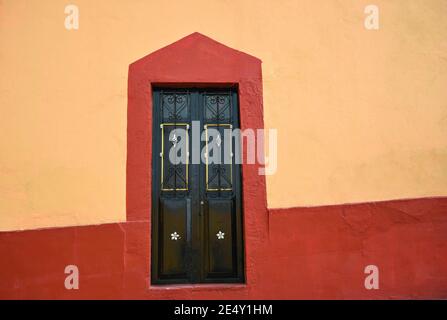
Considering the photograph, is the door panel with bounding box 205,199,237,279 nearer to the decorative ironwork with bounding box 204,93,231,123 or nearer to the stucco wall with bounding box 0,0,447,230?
the stucco wall with bounding box 0,0,447,230

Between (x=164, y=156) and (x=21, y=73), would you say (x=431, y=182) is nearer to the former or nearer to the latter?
(x=164, y=156)

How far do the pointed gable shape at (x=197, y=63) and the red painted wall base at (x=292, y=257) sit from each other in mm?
1493

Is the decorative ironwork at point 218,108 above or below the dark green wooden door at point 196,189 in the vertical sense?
above

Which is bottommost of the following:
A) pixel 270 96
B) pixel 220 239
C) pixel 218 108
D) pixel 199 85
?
pixel 220 239

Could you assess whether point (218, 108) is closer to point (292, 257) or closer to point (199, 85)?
point (199, 85)

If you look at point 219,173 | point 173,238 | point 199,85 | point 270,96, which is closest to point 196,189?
point 219,173

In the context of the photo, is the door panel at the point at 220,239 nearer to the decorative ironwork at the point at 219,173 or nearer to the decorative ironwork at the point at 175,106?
the decorative ironwork at the point at 219,173

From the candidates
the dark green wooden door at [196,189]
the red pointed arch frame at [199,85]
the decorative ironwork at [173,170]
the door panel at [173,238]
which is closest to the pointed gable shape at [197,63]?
the red pointed arch frame at [199,85]

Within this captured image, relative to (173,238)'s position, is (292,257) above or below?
below

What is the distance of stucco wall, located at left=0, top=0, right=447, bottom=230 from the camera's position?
4.37 metres

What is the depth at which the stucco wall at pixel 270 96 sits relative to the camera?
14.3 feet

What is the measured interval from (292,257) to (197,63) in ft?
7.24

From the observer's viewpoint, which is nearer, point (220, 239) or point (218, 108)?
point (220, 239)

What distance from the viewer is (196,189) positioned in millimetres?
4488
